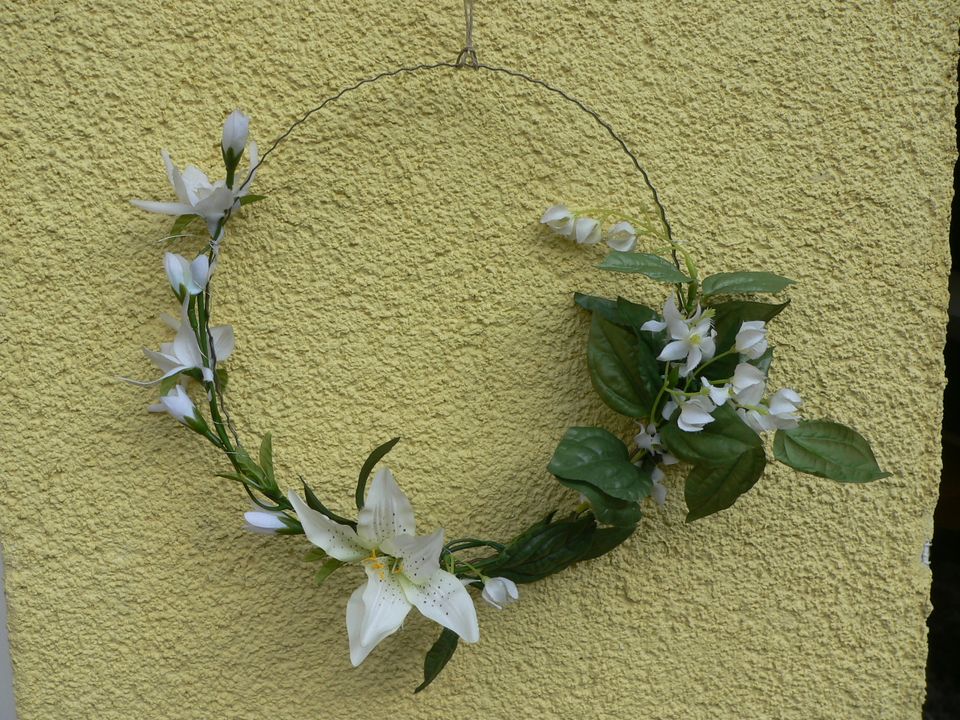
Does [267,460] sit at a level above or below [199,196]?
below

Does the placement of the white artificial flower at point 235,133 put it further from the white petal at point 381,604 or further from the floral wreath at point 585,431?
the white petal at point 381,604

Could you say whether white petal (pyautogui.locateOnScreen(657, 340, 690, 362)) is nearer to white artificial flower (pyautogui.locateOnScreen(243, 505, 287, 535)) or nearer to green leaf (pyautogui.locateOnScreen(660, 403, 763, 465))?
green leaf (pyautogui.locateOnScreen(660, 403, 763, 465))

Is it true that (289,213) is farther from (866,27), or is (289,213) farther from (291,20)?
(866,27)

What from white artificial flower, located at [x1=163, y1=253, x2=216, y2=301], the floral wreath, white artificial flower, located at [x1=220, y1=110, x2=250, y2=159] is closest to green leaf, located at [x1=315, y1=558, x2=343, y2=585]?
the floral wreath

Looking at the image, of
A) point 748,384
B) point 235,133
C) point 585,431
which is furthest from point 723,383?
point 235,133

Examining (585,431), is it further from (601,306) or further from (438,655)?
(438,655)

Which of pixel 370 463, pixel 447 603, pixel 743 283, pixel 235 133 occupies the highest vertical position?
pixel 235 133
